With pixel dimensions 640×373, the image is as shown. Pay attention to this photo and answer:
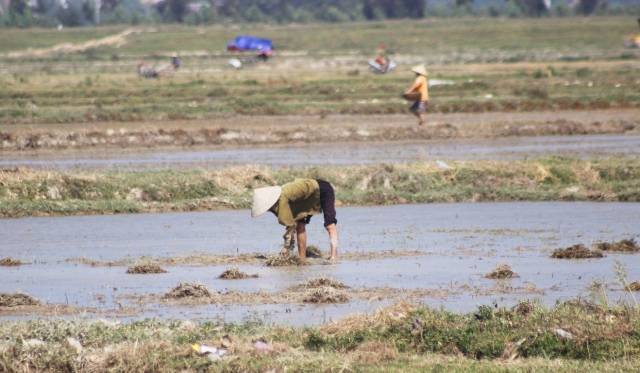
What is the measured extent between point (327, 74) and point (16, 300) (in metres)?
38.2

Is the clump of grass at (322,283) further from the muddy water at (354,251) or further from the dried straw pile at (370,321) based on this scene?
the dried straw pile at (370,321)

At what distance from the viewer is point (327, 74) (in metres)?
45.8

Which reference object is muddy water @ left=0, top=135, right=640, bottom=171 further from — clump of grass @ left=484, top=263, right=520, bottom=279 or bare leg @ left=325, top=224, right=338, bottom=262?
clump of grass @ left=484, top=263, right=520, bottom=279

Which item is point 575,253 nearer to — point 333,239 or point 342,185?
point 333,239

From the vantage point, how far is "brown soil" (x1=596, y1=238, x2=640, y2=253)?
444 inches

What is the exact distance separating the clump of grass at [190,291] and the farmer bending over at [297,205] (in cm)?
176

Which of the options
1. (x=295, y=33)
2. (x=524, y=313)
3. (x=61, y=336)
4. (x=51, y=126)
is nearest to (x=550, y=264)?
(x=524, y=313)

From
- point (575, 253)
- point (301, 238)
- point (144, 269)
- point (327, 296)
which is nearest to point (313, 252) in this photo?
point (301, 238)

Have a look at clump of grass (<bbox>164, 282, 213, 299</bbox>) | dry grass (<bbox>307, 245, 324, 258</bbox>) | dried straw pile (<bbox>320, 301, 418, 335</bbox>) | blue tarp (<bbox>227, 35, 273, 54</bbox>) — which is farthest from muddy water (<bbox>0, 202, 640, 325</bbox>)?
blue tarp (<bbox>227, 35, 273, 54</bbox>)

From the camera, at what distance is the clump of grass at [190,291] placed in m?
8.71

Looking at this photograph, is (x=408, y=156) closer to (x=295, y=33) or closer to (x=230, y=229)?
(x=230, y=229)

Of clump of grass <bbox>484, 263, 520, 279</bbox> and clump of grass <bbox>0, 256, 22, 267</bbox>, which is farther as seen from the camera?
clump of grass <bbox>0, 256, 22, 267</bbox>

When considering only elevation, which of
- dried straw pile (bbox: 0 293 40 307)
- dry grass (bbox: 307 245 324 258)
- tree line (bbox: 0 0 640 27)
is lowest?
tree line (bbox: 0 0 640 27)

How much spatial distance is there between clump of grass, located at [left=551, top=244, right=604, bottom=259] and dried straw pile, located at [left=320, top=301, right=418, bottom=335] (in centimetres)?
404
